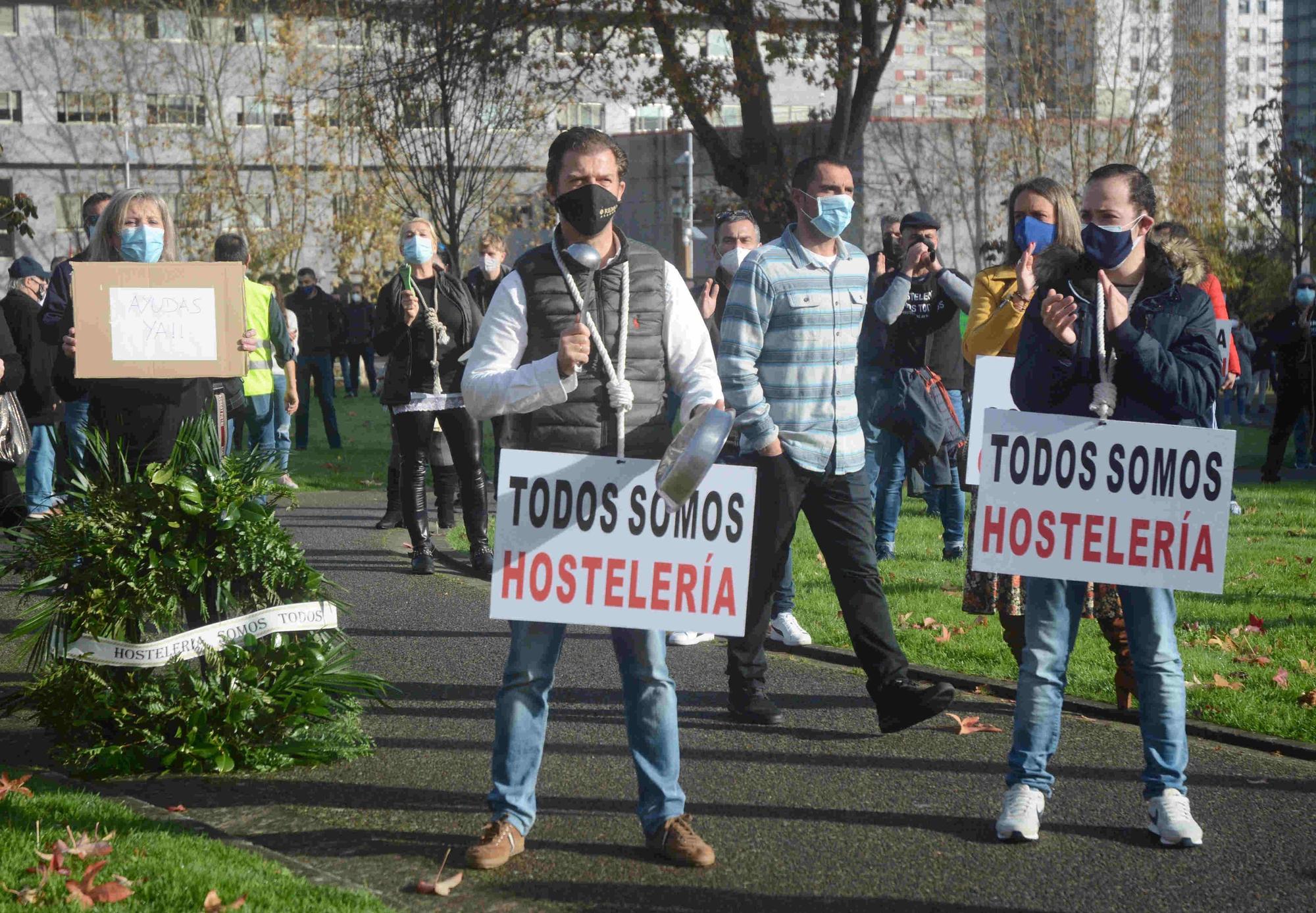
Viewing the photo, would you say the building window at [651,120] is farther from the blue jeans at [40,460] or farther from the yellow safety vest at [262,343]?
the blue jeans at [40,460]

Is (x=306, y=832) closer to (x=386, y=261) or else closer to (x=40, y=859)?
(x=40, y=859)

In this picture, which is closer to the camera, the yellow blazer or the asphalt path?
the asphalt path

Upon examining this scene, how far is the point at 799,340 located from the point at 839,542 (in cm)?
79

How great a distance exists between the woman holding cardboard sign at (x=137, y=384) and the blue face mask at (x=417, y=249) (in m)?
2.97

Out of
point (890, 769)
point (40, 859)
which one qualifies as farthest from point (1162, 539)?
point (40, 859)

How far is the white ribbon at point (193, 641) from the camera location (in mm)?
5801

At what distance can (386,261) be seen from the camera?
172ft

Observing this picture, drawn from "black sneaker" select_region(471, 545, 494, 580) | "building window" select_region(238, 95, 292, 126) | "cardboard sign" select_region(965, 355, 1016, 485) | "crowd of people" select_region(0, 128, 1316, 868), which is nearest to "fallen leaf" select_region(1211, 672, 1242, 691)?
"crowd of people" select_region(0, 128, 1316, 868)

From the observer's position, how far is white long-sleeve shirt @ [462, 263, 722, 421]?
4688 mm

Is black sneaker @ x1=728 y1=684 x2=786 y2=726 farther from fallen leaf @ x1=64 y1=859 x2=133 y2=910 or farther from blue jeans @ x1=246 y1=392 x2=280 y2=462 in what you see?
blue jeans @ x1=246 y1=392 x2=280 y2=462

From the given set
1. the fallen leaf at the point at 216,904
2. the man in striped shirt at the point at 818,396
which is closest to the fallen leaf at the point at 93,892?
the fallen leaf at the point at 216,904

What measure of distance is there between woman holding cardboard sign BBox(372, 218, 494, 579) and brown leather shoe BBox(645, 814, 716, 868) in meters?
5.68

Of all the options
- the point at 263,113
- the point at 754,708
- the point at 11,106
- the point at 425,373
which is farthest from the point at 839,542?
the point at 11,106

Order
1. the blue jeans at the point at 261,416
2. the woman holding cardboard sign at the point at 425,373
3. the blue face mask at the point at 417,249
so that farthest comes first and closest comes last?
the blue jeans at the point at 261,416 < the woman holding cardboard sign at the point at 425,373 < the blue face mask at the point at 417,249
